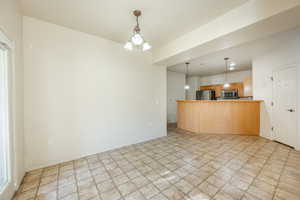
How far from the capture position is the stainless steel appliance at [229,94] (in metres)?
6.26

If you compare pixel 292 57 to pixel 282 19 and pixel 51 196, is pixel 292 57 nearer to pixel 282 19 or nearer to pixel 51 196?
pixel 282 19

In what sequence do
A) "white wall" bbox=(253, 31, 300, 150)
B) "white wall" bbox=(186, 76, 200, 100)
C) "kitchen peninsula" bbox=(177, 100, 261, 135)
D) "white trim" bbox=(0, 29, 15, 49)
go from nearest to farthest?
"white trim" bbox=(0, 29, 15, 49) → "white wall" bbox=(253, 31, 300, 150) → "kitchen peninsula" bbox=(177, 100, 261, 135) → "white wall" bbox=(186, 76, 200, 100)

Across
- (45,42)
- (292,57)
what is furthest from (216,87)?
(45,42)

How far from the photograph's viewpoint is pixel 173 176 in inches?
78.1

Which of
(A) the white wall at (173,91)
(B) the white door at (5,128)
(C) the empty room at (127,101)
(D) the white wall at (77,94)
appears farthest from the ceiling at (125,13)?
(A) the white wall at (173,91)

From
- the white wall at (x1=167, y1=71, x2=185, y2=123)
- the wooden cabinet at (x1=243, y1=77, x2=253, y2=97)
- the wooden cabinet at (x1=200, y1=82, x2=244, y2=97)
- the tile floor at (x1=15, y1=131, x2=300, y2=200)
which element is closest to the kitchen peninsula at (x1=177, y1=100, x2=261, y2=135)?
the tile floor at (x1=15, y1=131, x2=300, y2=200)

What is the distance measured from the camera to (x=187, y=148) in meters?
3.10

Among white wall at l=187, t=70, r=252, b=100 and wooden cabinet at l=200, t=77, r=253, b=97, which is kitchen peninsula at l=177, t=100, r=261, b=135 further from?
white wall at l=187, t=70, r=252, b=100

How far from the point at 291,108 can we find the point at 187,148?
2984 millimetres

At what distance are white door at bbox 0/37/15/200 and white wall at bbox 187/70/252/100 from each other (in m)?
8.00

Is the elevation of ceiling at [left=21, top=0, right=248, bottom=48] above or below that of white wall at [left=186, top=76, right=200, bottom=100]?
above

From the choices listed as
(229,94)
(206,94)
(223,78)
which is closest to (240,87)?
(229,94)

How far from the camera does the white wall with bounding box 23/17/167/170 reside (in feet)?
7.22

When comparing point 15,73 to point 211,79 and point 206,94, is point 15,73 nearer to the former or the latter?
point 206,94
